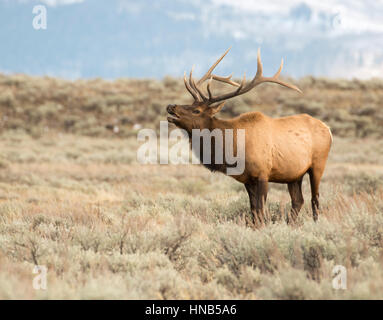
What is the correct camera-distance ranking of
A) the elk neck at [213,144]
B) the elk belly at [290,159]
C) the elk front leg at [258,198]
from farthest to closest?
the elk belly at [290,159] < the elk neck at [213,144] < the elk front leg at [258,198]

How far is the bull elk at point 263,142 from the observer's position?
19.5 feet

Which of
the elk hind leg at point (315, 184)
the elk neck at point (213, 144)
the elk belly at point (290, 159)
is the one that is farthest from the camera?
the elk hind leg at point (315, 184)

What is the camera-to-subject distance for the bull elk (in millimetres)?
5941

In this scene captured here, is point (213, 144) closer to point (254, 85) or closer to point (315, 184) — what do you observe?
point (254, 85)

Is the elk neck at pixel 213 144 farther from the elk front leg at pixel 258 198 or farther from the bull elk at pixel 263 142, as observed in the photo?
the elk front leg at pixel 258 198

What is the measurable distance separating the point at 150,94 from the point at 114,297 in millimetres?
27220

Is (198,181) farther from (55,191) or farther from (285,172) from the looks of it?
(285,172)

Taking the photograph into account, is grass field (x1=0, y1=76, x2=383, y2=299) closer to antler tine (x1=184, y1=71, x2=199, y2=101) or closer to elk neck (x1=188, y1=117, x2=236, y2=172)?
elk neck (x1=188, y1=117, x2=236, y2=172)

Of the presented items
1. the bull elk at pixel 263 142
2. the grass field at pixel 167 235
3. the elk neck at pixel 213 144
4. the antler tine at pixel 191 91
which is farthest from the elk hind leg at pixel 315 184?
the antler tine at pixel 191 91

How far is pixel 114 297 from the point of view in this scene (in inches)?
125

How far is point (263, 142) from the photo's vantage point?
6.04 m

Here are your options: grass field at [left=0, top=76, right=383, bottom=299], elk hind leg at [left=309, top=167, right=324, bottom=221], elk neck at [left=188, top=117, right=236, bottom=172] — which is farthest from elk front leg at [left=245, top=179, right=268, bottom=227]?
elk hind leg at [left=309, top=167, right=324, bottom=221]

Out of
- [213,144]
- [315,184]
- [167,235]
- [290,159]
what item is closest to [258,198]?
[290,159]
